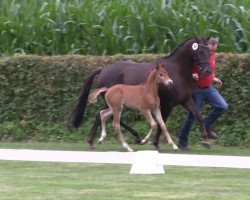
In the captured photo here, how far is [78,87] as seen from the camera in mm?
17938

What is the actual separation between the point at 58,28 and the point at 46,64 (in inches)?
66.8

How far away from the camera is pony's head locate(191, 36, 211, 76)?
15141 millimetres

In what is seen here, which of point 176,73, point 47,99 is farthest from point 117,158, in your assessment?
point 47,99

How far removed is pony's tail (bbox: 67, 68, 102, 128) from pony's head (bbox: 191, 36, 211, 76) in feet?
6.65

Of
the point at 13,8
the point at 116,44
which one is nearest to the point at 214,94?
the point at 116,44

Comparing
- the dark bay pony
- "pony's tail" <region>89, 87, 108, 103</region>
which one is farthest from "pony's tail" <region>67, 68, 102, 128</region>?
"pony's tail" <region>89, 87, 108, 103</region>

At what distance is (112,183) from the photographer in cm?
1130

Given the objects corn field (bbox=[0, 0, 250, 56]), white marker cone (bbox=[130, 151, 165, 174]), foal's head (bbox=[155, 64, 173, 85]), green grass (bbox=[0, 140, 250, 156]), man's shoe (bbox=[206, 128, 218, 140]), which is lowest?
green grass (bbox=[0, 140, 250, 156])

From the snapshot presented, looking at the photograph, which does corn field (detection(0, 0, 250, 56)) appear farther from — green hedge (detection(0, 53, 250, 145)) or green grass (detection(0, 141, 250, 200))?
green grass (detection(0, 141, 250, 200))

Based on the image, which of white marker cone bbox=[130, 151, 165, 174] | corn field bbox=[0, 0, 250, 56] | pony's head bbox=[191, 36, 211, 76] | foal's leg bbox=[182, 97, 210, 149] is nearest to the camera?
white marker cone bbox=[130, 151, 165, 174]

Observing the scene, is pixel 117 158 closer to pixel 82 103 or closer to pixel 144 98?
pixel 144 98

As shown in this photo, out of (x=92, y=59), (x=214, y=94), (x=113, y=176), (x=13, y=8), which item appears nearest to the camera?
(x=113, y=176)

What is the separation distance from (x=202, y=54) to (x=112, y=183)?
4528mm

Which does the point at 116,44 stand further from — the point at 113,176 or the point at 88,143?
the point at 113,176
